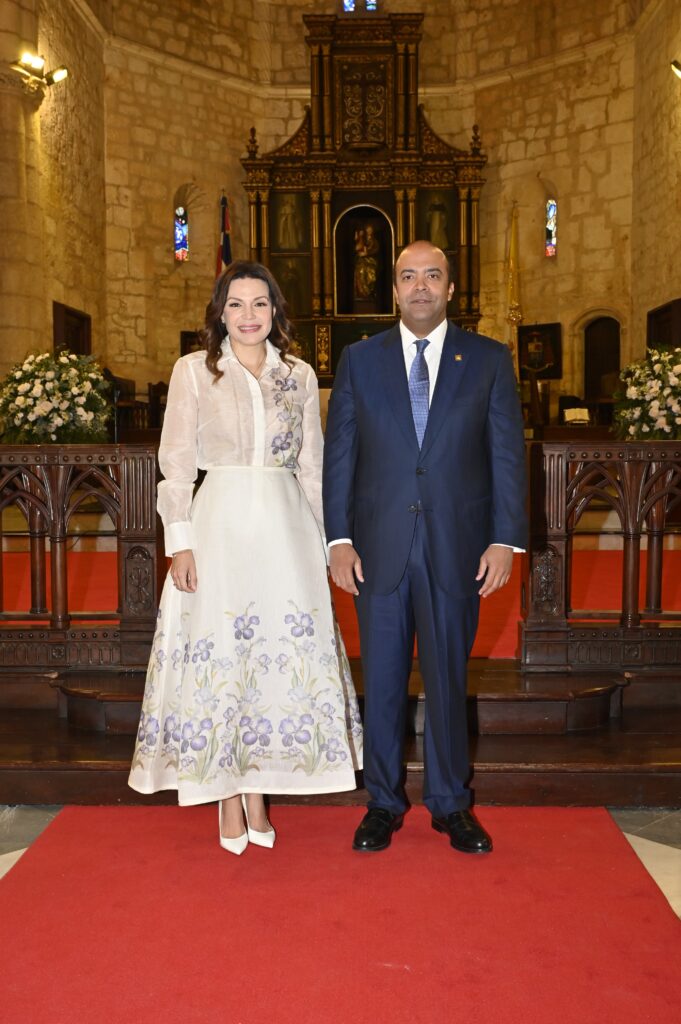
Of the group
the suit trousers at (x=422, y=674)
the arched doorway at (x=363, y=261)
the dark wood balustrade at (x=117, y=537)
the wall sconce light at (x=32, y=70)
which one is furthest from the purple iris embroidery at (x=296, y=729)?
the arched doorway at (x=363, y=261)

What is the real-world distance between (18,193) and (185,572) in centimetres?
893

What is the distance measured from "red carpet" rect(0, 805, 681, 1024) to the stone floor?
52 millimetres

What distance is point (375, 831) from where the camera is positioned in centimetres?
286

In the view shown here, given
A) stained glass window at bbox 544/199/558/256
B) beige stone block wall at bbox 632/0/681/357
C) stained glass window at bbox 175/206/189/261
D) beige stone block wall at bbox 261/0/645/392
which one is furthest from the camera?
stained glass window at bbox 175/206/189/261

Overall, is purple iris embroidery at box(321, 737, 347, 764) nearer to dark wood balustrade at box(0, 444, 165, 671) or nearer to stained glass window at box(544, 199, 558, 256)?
dark wood balustrade at box(0, 444, 165, 671)

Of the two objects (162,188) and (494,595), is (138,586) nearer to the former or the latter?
(494,595)

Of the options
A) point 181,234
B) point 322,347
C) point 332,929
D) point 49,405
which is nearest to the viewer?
point 332,929

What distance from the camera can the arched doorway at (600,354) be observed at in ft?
44.9

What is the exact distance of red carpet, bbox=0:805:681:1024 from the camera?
2.06 m

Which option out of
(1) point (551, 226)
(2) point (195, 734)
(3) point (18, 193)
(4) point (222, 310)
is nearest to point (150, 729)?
(2) point (195, 734)

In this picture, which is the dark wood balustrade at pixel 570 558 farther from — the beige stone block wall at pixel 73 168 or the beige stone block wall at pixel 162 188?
the beige stone block wall at pixel 162 188

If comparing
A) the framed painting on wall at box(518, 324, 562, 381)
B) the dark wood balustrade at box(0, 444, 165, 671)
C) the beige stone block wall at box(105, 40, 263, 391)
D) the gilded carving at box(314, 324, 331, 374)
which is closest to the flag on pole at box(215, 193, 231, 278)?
the beige stone block wall at box(105, 40, 263, 391)

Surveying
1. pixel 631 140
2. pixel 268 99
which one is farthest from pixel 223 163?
pixel 631 140

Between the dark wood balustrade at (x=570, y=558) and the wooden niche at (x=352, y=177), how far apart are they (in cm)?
996
